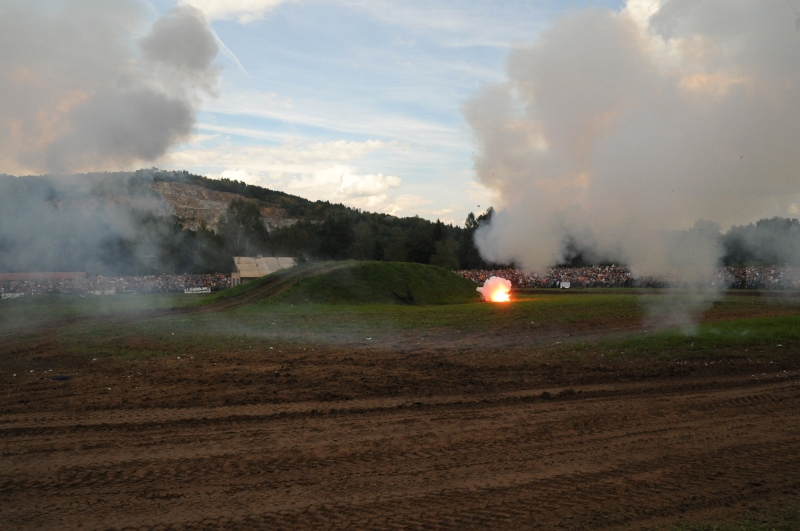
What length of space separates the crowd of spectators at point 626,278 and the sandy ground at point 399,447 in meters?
14.7

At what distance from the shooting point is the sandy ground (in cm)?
657

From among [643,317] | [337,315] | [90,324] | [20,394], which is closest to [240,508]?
[20,394]

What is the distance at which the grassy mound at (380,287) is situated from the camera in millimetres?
36125

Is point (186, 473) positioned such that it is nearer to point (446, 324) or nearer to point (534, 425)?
point (534, 425)

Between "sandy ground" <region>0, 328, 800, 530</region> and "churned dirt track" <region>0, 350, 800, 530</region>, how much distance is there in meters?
0.03

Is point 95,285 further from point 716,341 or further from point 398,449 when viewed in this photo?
point 398,449

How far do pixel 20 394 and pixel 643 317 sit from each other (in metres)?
20.2

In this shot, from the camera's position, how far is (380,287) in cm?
3928

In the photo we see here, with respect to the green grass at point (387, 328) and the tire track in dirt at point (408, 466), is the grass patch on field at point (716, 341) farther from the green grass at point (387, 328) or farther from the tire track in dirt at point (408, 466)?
the tire track in dirt at point (408, 466)

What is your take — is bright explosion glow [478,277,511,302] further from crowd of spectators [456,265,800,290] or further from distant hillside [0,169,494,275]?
distant hillside [0,169,494,275]

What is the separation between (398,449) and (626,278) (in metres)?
41.4

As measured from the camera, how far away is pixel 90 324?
26.7 metres

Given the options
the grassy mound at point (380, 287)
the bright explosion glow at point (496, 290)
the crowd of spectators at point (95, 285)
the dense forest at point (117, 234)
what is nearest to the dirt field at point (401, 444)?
the dense forest at point (117, 234)

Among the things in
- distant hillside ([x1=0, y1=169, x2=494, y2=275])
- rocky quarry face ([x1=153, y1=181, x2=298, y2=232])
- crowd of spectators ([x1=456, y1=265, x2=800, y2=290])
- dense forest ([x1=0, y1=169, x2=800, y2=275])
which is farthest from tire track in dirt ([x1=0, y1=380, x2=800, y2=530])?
rocky quarry face ([x1=153, y1=181, x2=298, y2=232])
